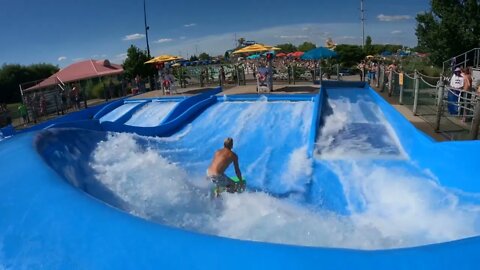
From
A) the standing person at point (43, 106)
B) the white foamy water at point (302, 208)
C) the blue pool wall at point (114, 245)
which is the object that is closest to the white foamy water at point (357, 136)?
the white foamy water at point (302, 208)

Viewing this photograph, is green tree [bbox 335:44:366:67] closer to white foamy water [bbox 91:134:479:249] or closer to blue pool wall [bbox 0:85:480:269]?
white foamy water [bbox 91:134:479:249]

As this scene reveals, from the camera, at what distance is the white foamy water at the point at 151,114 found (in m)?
13.0

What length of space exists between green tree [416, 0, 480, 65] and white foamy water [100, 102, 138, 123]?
19.7 metres

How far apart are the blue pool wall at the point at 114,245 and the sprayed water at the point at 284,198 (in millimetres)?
909

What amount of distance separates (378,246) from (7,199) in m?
3.83

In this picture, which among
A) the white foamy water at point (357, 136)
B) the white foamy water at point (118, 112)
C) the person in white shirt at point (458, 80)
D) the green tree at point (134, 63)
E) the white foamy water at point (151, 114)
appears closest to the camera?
the white foamy water at point (357, 136)

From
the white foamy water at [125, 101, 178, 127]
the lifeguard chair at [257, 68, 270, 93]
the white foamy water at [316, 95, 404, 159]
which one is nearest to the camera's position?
the white foamy water at [316, 95, 404, 159]

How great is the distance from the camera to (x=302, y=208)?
573 cm

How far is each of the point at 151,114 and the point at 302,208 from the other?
9431 millimetres

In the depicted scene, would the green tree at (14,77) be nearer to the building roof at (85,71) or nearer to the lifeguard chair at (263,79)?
the building roof at (85,71)

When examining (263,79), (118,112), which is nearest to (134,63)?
(118,112)

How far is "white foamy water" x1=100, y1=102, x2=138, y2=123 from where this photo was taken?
576 inches

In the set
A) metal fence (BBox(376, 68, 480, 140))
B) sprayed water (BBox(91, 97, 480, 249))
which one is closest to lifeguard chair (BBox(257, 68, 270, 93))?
metal fence (BBox(376, 68, 480, 140))

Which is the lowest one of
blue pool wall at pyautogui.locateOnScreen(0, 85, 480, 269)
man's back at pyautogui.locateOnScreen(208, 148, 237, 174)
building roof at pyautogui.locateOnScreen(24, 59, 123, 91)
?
man's back at pyautogui.locateOnScreen(208, 148, 237, 174)
